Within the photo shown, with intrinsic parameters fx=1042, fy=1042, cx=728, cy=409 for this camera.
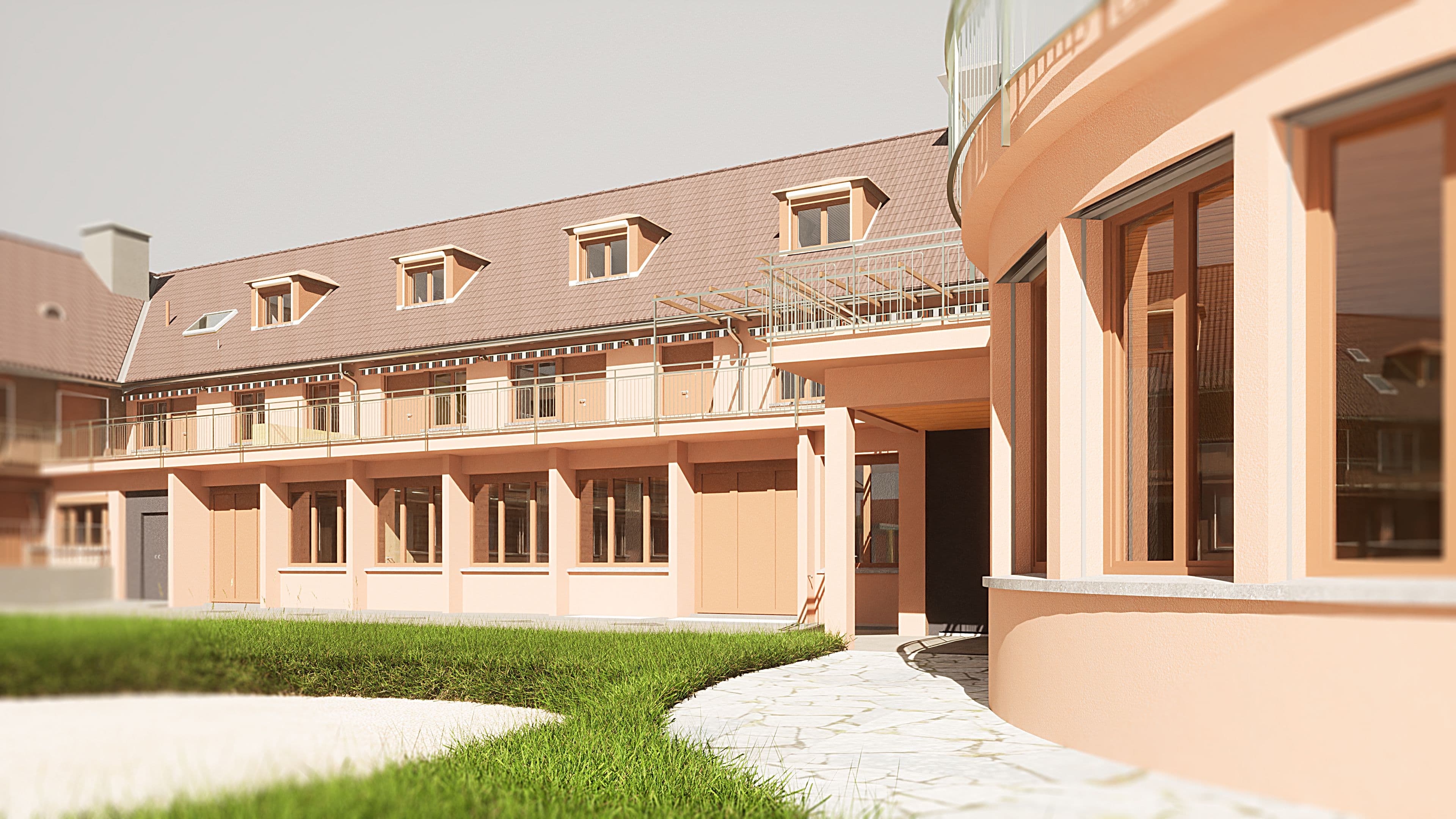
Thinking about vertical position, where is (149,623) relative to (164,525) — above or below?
below

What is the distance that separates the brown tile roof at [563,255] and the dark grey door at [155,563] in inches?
803

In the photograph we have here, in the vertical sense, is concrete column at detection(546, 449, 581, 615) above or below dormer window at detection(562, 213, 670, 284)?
below

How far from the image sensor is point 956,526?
18.7m

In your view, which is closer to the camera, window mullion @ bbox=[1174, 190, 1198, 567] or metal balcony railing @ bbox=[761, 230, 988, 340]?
window mullion @ bbox=[1174, 190, 1198, 567]

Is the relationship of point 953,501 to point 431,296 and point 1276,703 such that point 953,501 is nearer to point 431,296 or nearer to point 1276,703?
point 1276,703

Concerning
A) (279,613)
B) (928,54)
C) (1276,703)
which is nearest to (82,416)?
(1276,703)

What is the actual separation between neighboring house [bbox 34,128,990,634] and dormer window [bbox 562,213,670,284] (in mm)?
71

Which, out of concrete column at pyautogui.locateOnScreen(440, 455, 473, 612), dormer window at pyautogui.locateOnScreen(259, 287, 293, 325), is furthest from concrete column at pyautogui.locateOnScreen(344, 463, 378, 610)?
dormer window at pyautogui.locateOnScreen(259, 287, 293, 325)

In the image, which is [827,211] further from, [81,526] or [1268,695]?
[81,526]

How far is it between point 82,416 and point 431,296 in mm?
28124

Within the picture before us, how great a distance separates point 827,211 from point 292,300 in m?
16.3

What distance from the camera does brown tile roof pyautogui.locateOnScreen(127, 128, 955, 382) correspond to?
24.1m

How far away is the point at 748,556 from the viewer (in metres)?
22.4

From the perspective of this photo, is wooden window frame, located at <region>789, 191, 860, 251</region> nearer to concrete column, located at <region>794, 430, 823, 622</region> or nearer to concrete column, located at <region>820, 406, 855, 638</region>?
concrete column, located at <region>794, 430, 823, 622</region>
